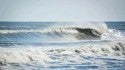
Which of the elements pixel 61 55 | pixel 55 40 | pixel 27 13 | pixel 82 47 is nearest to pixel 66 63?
pixel 61 55

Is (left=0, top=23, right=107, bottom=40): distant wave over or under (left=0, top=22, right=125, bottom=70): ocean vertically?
over

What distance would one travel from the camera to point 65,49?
193 inches

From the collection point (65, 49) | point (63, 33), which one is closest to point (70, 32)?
point (63, 33)

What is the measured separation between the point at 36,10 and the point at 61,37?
0.74 metres

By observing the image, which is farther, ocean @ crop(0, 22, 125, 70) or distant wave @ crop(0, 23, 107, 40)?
distant wave @ crop(0, 23, 107, 40)

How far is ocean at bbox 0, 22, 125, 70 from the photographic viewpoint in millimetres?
4402

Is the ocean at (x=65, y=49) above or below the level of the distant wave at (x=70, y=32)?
below

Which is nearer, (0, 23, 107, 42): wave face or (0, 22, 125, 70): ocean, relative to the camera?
(0, 22, 125, 70): ocean

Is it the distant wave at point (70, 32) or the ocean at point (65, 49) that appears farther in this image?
the distant wave at point (70, 32)

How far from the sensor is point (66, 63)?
4473 millimetres

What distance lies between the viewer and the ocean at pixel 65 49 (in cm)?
440

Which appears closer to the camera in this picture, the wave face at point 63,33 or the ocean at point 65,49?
the ocean at point 65,49

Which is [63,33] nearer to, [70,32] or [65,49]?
[70,32]

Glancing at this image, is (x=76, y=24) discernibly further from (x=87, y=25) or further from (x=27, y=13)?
(x=27, y=13)
